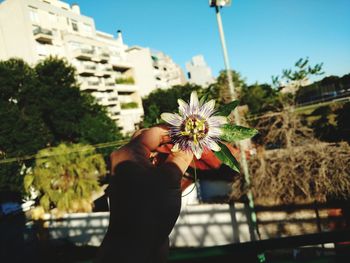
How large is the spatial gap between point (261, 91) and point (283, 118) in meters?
29.4

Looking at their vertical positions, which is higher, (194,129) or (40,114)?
(40,114)

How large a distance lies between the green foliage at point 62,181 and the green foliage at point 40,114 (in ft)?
3.47

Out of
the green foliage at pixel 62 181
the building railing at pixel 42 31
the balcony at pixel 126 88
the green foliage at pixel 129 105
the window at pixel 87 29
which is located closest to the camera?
the green foliage at pixel 62 181

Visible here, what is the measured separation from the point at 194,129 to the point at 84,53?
37.0 meters

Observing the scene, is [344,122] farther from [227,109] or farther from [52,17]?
[52,17]

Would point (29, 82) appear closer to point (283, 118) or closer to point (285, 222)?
point (283, 118)

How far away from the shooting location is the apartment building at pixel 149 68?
51438mm

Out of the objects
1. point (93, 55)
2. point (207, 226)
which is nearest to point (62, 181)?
point (207, 226)

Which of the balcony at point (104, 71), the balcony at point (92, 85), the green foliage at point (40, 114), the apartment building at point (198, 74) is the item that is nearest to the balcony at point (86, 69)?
the balcony at point (104, 71)

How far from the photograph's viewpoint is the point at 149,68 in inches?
2041

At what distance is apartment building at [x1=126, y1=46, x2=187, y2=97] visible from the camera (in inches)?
2025

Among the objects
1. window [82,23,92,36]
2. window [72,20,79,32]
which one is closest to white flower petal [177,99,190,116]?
window [72,20,79,32]

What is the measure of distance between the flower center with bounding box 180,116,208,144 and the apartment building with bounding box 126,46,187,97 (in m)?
45.3

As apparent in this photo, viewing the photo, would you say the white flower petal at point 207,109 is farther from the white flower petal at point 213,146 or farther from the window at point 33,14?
the window at point 33,14
